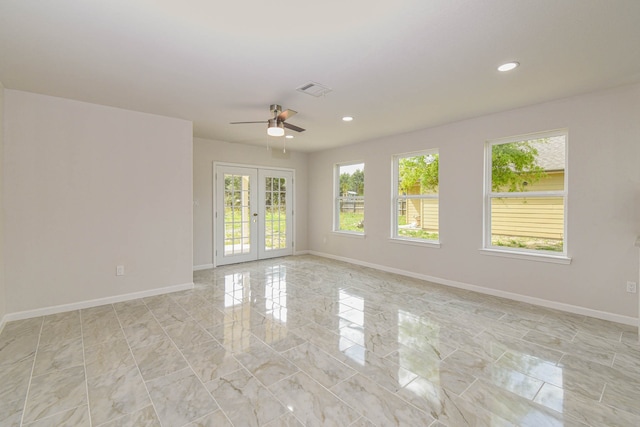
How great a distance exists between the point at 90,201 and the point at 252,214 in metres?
3.11

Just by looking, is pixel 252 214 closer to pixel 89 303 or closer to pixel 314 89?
pixel 89 303

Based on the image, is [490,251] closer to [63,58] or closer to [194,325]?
[194,325]

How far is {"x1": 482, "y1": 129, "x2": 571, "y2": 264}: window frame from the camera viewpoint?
11.8ft

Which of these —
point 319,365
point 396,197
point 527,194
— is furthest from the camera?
point 396,197

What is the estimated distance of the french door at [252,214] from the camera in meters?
6.05

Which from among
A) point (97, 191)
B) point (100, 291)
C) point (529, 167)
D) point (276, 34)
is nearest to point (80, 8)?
point (276, 34)

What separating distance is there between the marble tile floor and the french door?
235cm

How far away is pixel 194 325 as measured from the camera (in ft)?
10.2

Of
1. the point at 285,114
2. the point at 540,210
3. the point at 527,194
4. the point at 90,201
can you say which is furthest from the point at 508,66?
the point at 90,201

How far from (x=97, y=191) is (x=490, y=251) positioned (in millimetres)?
5333

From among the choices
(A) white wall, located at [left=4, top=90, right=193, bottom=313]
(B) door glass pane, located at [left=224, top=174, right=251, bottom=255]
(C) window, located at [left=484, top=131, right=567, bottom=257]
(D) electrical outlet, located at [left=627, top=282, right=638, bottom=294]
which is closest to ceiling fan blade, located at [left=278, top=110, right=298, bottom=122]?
(A) white wall, located at [left=4, top=90, right=193, bottom=313]

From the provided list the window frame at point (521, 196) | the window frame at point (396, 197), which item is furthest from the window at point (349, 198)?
the window frame at point (521, 196)

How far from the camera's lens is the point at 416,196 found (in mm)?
5207

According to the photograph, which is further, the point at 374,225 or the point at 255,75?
the point at 374,225
